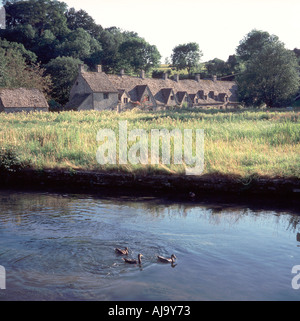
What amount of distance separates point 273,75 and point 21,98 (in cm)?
3385

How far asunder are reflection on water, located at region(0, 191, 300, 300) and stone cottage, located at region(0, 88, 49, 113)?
37.6 meters

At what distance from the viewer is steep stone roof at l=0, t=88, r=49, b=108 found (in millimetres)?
47469

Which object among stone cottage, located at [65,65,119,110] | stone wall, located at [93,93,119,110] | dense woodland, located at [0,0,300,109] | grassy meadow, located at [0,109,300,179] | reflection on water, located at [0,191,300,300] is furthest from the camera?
stone wall, located at [93,93,119,110]

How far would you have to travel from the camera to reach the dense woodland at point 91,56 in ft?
172

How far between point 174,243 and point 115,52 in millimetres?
85469

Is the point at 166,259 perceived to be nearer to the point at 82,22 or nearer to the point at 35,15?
the point at 35,15

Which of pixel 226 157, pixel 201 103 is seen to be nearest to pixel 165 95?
pixel 201 103

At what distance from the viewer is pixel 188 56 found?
351ft

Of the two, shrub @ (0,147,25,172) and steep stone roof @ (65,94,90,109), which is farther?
steep stone roof @ (65,94,90,109)
